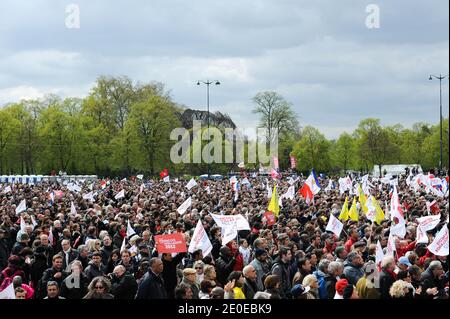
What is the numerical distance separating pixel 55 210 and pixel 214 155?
53315 mm

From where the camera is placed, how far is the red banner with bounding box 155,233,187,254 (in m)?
9.98

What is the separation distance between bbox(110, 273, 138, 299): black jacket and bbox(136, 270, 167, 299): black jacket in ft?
1.05

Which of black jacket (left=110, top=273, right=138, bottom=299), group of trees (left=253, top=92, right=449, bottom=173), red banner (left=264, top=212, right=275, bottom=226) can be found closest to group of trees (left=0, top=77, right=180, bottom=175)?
group of trees (left=253, top=92, right=449, bottom=173)

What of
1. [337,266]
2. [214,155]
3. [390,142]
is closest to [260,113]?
[214,155]

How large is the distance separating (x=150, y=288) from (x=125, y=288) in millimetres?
463

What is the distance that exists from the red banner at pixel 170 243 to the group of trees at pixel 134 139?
64441mm

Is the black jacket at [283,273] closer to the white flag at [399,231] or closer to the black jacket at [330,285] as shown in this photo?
the black jacket at [330,285]

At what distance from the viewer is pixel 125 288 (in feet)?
29.6

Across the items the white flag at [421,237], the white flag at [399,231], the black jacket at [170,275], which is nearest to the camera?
the black jacket at [170,275]

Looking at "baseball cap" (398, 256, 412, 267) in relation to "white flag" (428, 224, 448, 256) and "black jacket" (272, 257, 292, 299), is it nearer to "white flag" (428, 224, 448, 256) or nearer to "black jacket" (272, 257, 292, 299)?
"white flag" (428, 224, 448, 256)

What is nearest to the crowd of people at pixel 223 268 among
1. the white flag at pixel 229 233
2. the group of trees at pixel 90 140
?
the white flag at pixel 229 233

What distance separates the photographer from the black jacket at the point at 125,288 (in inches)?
352

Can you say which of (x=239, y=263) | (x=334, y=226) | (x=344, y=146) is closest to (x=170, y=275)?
(x=239, y=263)

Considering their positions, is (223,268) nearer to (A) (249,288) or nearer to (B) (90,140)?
(A) (249,288)
